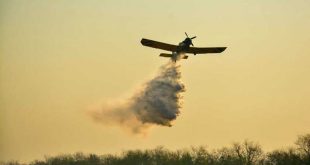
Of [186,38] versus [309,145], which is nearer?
[186,38]

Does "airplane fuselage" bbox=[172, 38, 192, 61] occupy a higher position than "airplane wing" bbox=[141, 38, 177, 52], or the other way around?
"airplane wing" bbox=[141, 38, 177, 52]

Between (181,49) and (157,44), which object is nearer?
(181,49)

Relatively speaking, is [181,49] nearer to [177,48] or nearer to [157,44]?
[177,48]

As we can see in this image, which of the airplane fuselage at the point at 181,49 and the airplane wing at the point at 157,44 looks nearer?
the airplane fuselage at the point at 181,49

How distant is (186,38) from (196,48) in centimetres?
531

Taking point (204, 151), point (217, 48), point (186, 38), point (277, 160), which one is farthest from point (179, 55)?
point (204, 151)

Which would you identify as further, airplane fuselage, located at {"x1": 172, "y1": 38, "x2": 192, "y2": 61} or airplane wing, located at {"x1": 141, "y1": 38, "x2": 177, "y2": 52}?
airplane wing, located at {"x1": 141, "y1": 38, "x2": 177, "y2": 52}

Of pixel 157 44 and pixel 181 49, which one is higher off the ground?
pixel 157 44

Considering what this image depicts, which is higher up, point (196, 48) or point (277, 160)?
point (196, 48)

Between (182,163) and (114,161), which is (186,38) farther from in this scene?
(114,161)

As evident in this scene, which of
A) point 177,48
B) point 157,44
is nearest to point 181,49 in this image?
point 177,48

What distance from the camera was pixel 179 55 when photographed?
67938 millimetres

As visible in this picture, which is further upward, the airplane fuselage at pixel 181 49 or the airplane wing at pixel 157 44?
the airplane wing at pixel 157 44

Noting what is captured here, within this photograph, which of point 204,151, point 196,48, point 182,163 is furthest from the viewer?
point 204,151
